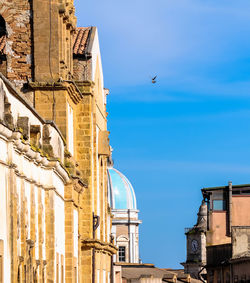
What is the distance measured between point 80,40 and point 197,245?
7934 cm

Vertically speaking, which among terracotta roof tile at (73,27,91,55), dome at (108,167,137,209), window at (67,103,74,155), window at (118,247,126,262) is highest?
terracotta roof tile at (73,27,91,55)

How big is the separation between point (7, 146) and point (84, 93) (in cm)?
2002

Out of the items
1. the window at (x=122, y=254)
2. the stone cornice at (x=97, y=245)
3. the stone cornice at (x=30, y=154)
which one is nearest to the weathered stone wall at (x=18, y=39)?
the stone cornice at (x=30, y=154)

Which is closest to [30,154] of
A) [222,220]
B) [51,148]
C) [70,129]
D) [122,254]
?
[51,148]

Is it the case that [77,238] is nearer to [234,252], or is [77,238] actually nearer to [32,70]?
[32,70]

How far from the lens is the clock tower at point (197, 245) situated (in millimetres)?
120875

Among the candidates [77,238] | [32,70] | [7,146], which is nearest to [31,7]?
[32,70]

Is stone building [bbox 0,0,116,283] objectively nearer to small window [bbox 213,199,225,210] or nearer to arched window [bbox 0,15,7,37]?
arched window [bbox 0,15,7,37]

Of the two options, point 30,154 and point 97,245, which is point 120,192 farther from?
point 30,154

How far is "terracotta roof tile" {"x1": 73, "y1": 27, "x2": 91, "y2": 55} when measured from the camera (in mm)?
44844

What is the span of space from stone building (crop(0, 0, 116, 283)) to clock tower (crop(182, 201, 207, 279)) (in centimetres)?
6906

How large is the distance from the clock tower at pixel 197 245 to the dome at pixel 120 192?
8.84 m

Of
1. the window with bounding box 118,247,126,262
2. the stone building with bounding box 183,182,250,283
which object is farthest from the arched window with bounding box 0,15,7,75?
the window with bounding box 118,247,126,262

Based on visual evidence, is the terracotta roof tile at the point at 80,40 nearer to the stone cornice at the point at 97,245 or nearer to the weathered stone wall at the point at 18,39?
the weathered stone wall at the point at 18,39
